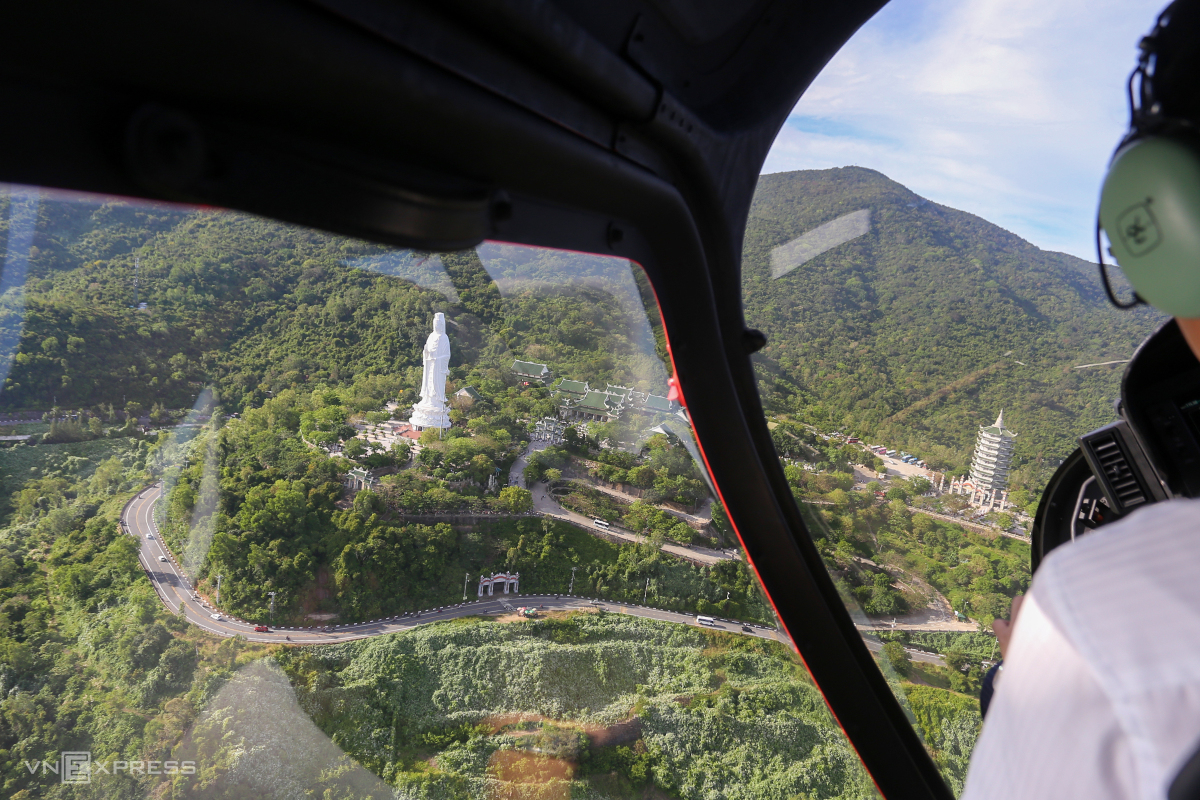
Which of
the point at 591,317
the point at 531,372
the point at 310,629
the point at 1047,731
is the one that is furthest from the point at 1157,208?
the point at 310,629

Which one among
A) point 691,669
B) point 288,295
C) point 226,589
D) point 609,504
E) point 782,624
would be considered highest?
point 288,295

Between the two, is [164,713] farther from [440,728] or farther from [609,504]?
[609,504]

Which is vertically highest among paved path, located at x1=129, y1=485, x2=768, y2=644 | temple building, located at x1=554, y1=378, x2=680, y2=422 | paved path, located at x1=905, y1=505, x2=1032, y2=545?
temple building, located at x1=554, y1=378, x2=680, y2=422

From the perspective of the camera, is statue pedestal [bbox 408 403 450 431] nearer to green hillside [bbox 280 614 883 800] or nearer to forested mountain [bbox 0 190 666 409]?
forested mountain [bbox 0 190 666 409]

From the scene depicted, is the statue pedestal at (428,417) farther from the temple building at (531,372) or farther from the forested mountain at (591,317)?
the temple building at (531,372)

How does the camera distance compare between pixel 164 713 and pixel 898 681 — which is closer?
pixel 898 681

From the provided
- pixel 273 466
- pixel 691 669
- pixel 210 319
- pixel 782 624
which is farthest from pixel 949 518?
pixel 273 466

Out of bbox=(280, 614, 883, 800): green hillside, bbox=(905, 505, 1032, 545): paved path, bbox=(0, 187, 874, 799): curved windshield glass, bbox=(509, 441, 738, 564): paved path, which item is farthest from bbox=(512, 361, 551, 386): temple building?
bbox=(280, 614, 883, 800): green hillside
